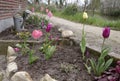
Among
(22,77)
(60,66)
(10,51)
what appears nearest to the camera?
(22,77)

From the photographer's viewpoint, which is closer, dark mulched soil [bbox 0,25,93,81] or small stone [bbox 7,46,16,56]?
dark mulched soil [bbox 0,25,93,81]

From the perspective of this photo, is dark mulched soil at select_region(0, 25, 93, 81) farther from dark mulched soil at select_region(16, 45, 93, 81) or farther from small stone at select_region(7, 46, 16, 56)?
small stone at select_region(7, 46, 16, 56)

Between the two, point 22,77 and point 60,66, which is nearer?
point 22,77

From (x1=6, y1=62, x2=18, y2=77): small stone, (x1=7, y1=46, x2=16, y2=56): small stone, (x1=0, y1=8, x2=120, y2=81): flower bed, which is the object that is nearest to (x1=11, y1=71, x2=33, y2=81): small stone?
(x1=0, y1=8, x2=120, y2=81): flower bed

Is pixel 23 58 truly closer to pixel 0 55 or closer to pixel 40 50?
pixel 40 50

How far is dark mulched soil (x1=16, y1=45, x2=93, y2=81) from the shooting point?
3010mm

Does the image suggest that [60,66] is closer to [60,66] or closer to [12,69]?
[60,66]

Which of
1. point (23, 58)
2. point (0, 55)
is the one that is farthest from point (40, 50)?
point (0, 55)

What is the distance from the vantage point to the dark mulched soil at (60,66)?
301 cm

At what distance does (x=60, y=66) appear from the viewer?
328cm

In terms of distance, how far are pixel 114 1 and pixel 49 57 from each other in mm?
11088

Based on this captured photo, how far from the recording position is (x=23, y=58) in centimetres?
384

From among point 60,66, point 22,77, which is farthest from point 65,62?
point 22,77

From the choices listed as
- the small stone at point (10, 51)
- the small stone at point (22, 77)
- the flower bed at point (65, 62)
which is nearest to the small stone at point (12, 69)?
the flower bed at point (65, 62)
